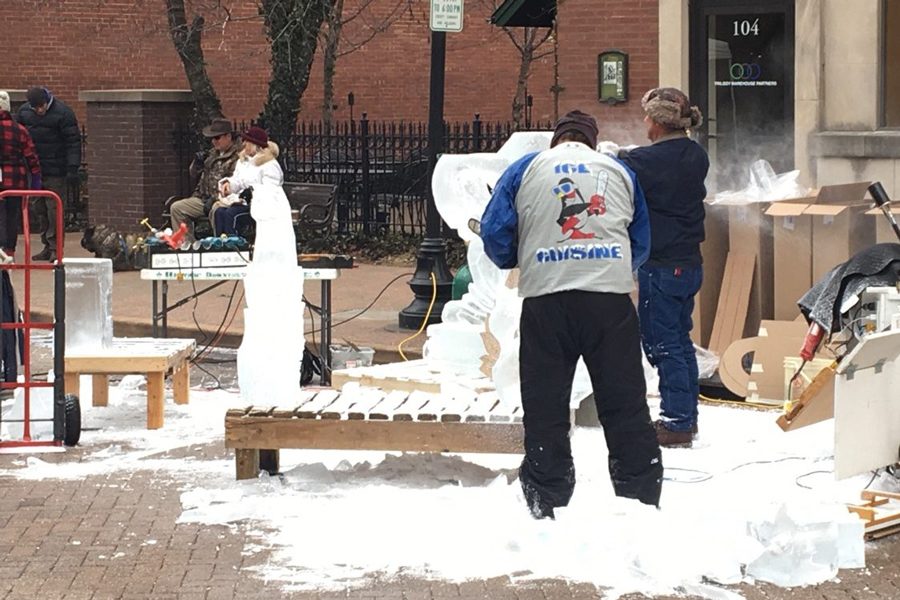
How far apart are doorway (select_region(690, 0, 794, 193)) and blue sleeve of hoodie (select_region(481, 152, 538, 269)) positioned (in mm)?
5321

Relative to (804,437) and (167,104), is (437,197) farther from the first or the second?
(167,104)

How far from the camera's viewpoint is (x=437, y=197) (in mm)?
9594

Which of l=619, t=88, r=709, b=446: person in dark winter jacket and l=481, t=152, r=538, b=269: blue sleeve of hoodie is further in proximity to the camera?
l=619, t=88, r=709, b=446: person in dark winter jacket

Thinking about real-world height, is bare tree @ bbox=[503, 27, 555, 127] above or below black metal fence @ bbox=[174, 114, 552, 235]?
above

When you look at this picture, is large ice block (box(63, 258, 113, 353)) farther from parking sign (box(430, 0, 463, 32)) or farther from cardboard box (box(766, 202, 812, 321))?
cardboard box (box(766, 202, 812, 321))

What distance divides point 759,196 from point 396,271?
286 inches

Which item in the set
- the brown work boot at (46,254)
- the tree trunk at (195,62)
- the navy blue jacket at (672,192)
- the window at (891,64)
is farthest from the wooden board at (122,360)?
the tree trunk at (195,62)

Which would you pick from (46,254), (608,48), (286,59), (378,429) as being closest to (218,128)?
(46,254)

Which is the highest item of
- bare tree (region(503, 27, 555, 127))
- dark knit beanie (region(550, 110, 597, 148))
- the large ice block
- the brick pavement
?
bare tree (region(503, 27, 555, 127))

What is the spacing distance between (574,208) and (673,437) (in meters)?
2.37

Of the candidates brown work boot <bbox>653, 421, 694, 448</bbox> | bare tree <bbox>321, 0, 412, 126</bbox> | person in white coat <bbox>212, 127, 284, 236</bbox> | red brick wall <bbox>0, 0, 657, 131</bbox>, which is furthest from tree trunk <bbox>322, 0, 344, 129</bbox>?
brown work boot <bbox>653, 421, 694, 448</bbox>

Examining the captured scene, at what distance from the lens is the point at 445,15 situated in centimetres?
1273

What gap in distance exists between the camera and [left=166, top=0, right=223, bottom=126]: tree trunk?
20.6 metres

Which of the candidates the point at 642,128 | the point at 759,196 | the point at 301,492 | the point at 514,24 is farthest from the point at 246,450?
the point at 514,24
